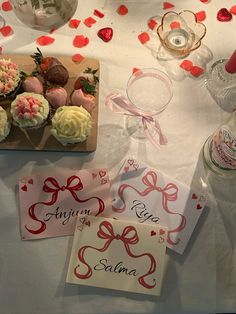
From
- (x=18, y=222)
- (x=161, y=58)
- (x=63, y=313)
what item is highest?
(x=161, y=58)

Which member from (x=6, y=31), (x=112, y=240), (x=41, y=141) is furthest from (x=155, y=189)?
(x=6, y=31)

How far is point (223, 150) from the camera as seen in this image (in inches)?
26.4

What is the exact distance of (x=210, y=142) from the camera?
0.73 m

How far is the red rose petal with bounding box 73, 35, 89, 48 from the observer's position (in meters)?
0.81

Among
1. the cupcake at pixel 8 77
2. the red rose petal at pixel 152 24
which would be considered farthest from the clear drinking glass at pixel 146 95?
the cupcake at pixel 8 77

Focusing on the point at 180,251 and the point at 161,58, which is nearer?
the point at 180,251

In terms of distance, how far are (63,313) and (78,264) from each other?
0.09 meters

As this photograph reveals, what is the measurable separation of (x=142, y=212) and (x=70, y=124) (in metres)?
0.21

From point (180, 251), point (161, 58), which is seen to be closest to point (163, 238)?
point (180, 251)

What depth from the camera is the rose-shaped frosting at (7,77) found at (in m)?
0.70

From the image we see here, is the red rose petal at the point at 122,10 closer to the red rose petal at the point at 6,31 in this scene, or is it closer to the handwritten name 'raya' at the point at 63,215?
the red rose petal at the point at 6,31

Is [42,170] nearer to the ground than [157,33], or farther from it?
nearer to the ground

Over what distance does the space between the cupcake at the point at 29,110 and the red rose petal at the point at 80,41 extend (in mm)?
177

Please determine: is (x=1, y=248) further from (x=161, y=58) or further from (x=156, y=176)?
(x=161, y=58)
